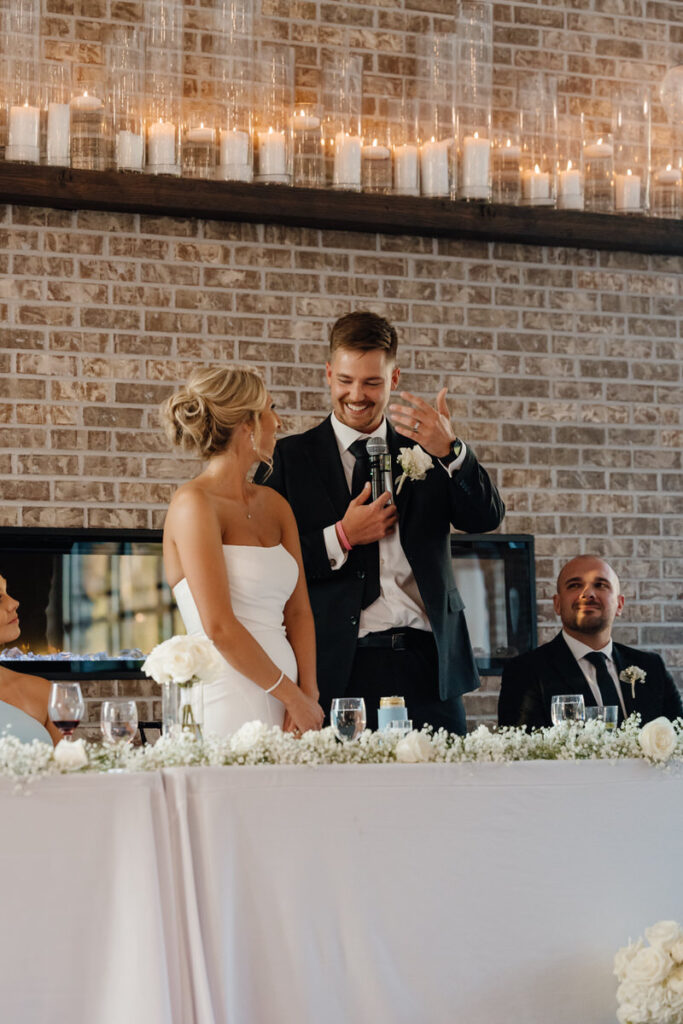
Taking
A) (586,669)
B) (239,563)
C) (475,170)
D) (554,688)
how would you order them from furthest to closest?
(475,170) < (586,669) < (554,688) < (239,563)

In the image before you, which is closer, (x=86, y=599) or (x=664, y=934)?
(x=664, y=934)

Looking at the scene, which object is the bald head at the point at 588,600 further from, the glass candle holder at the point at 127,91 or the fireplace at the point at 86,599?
the glass candle holder at the point at 127,91

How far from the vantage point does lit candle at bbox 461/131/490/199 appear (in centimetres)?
482

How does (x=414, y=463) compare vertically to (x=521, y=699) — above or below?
above

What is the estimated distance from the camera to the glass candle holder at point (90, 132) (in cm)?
448

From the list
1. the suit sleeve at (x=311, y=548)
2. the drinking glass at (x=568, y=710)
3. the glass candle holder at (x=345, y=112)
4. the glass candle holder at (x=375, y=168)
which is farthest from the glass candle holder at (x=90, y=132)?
the drinking glass at (x=568, y=710)

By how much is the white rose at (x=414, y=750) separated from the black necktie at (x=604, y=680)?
2075 millimetres

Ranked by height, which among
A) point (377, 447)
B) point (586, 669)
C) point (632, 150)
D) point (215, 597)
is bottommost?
point (586, 669)

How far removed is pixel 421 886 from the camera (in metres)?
2.04

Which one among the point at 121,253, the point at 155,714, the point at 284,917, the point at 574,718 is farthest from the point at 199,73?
the point at 284,917

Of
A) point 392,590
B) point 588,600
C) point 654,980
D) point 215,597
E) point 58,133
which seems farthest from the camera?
point 58,133

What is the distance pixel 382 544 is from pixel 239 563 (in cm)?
49

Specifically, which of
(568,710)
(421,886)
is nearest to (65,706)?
(421,886)

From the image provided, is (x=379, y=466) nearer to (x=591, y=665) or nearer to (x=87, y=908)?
(x=591, y=665)
